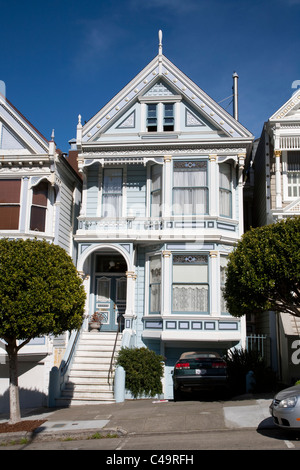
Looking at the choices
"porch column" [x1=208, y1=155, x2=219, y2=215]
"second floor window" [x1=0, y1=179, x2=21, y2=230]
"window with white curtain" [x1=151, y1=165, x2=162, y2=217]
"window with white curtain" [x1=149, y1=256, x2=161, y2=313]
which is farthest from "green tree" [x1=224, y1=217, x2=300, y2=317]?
"second floor window" [x1=0, y1=179, x2=21, y2=230]

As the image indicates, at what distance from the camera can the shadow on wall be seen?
16.8m

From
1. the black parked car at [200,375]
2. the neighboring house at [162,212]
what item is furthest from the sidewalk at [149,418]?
the neighboring house at [162,212]

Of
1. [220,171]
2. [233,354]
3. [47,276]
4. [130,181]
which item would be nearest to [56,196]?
[130,181]

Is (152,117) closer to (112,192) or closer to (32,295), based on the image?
(112,192)

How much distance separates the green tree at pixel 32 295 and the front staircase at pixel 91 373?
3246mm

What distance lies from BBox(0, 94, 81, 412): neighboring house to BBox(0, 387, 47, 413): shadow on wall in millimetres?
418

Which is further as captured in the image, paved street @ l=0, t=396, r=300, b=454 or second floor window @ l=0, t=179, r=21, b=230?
second floor window @ l=0, t=179, r=21, b=230

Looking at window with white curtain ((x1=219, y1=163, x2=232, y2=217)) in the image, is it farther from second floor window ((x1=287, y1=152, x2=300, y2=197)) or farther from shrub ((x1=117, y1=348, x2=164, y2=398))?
shrub ((x1=117, y1=348, x2=164, y2=398))

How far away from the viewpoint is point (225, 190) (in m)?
18.5

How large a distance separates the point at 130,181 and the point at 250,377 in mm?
8865

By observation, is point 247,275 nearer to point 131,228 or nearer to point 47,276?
point 47,276

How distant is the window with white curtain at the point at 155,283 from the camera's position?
17734mm

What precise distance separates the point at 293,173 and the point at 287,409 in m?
11.6
